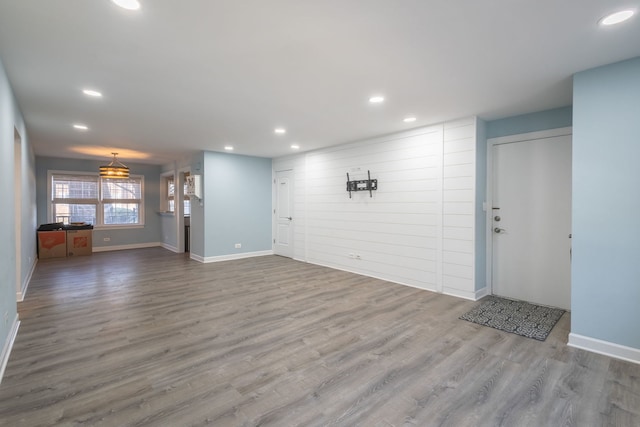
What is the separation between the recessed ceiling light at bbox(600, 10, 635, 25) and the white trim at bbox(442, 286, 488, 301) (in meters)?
3.13

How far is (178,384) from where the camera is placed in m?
2.18

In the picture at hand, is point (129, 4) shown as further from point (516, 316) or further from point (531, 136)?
point (516, 316)

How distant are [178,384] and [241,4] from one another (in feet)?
8.52

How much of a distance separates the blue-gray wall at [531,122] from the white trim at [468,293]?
2189mm

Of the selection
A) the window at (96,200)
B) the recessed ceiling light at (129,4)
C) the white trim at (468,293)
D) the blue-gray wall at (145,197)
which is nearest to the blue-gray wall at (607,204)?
the white trim at (468,293)

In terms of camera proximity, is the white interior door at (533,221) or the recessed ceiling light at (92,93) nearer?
the recessed ceiling light at (92,93)

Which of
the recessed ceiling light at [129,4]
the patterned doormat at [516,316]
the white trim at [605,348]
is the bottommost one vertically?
the patterned doormat at [516,316]

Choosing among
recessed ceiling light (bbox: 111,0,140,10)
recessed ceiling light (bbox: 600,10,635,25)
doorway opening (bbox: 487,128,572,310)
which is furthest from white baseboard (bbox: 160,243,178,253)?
recessed ceiling light (bbox: 600,10,635,25)

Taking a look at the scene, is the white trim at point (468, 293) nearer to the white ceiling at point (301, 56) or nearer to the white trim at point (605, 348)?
the white trim at point (605, 348)

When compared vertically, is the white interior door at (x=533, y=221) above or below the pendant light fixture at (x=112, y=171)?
below

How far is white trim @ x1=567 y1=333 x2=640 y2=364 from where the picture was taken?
2482 mm

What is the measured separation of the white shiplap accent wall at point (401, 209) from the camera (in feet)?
13.7

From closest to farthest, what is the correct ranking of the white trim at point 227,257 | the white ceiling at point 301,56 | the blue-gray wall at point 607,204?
the white ceiling at point 301,56
the blue-gray wall at point 607,204
the white trim at point 227,257

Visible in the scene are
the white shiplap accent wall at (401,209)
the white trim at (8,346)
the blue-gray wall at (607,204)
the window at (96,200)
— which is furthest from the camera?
the window at (96,200)
